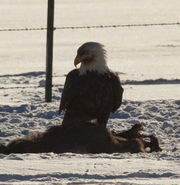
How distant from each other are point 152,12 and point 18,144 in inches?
464

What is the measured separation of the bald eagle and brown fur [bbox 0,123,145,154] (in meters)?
0.21

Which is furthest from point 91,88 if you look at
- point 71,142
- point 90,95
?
point 71,142

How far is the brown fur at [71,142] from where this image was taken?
7.18 meters

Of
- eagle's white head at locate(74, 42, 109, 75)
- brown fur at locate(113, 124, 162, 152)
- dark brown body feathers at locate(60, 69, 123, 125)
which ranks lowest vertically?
brown fur at locate(113, 124, 162, 152)

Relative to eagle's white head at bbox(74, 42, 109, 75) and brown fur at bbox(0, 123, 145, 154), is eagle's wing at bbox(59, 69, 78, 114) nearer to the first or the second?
eagle's white head at bbox(74, 42, 109, 75)

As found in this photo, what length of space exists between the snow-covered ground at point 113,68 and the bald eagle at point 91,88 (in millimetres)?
640

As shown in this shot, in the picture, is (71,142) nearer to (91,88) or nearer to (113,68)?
(91,88)

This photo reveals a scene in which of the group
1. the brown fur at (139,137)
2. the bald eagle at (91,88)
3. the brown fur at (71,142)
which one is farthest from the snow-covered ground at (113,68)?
the bald eagle at (91,88)

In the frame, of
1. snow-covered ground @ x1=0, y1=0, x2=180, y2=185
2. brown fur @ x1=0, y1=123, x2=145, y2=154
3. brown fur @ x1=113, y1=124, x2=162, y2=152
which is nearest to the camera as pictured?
snow-covered ground @ x1=0, y1=0, x2=180, y2=185

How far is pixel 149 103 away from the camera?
9.52 m

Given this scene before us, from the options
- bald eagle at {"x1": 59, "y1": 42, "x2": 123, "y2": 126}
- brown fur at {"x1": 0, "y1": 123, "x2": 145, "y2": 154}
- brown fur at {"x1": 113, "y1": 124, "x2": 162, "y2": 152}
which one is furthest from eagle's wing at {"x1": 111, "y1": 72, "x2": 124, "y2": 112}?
brown fur at {"x1": 0, "y1": 123, "x2": 145, "y2": 154}

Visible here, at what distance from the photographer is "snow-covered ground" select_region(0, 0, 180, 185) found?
584 centimetres

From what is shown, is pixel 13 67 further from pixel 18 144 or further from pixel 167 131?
pixel 18 144

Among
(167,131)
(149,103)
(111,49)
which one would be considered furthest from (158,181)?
(111,49)
